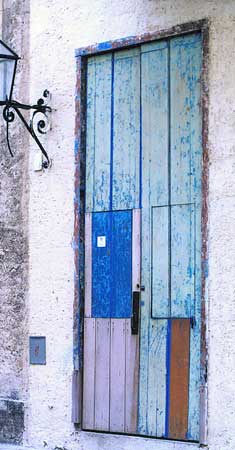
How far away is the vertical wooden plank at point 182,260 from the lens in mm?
6746

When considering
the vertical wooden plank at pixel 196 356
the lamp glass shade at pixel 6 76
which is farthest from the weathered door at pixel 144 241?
the lamp glass shade at pixel 6 76

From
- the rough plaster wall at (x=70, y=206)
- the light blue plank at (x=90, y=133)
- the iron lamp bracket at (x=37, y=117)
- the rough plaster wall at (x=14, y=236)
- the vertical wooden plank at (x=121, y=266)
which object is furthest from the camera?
the rough plaster wall at (x=14, y=236)

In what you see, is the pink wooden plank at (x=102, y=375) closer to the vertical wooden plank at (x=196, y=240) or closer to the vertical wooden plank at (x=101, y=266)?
the vertical wooden plank at (x=101, y=266)

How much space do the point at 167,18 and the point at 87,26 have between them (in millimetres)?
Result: 842

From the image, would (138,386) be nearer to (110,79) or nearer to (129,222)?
(129,222)

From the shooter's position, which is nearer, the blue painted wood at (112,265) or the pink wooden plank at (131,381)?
the pink wooden plank at (131,381)

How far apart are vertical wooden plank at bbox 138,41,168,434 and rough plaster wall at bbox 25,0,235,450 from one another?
0.27 m

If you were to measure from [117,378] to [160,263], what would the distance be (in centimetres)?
100

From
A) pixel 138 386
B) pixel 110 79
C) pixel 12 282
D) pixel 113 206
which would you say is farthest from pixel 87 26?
pixel 138 386

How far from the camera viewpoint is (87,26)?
7543mm

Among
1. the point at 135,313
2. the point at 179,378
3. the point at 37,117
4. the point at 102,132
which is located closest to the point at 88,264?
the point at 135,313

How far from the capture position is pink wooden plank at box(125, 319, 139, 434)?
6.95 metres

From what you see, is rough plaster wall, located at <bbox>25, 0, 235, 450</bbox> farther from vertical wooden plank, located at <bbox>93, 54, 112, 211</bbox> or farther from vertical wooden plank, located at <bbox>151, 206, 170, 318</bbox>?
vertical wooden plank, located at <bbox>151, 206, 170, 318</bbox>

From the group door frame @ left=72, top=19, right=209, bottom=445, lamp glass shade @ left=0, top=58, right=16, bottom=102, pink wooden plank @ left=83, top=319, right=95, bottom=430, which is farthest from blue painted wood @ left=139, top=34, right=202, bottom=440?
lamp glass shade @ left=0, top=58, right=16, bottom=102
